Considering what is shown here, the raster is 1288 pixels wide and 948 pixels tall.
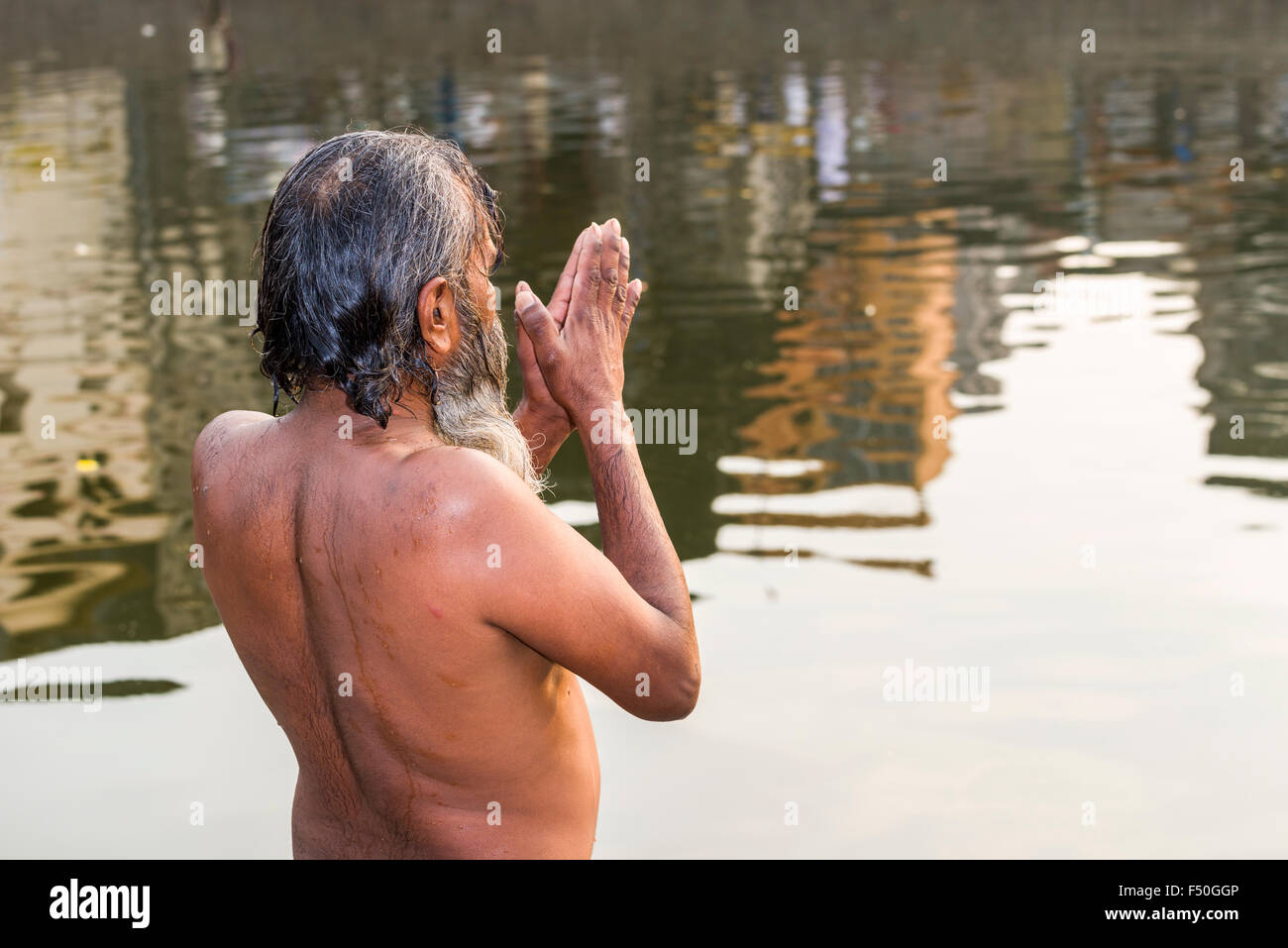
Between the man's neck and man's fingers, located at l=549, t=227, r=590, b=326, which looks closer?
the man's neck

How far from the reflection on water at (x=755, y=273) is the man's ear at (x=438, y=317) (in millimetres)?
2789

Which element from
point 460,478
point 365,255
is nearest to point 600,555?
point 460,478

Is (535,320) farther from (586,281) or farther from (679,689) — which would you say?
(679,689)

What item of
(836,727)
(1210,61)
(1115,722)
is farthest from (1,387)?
(1210,61)

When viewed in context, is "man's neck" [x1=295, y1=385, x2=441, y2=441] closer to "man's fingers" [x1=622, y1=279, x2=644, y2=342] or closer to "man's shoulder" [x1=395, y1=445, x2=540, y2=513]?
"man's shoulder" [x1=395, y1=445, x2=540, y2=513]

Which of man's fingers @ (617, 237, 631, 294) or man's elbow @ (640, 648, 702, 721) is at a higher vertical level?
man's fingers @ (617, 237, 631, 294)

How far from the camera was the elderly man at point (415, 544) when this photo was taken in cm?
179

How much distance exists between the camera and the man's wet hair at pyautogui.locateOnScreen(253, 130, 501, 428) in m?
1.79

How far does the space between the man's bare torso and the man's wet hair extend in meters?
0.08

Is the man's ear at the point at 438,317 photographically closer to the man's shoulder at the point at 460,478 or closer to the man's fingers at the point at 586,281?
the man's shoulder at the point at 460,478

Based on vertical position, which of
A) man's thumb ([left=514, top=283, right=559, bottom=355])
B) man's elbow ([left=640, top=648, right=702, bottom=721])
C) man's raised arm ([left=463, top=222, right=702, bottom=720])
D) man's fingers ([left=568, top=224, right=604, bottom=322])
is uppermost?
man's fingers ([left=568, top=224, right=604, bottom=322])

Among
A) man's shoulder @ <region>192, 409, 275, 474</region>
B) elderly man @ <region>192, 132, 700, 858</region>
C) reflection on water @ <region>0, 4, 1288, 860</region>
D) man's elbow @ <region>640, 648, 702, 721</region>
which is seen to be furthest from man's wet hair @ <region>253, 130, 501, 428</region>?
reflection on water @ <region>0, 4, 1288, 860</region>

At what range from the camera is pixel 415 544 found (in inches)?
69.5
